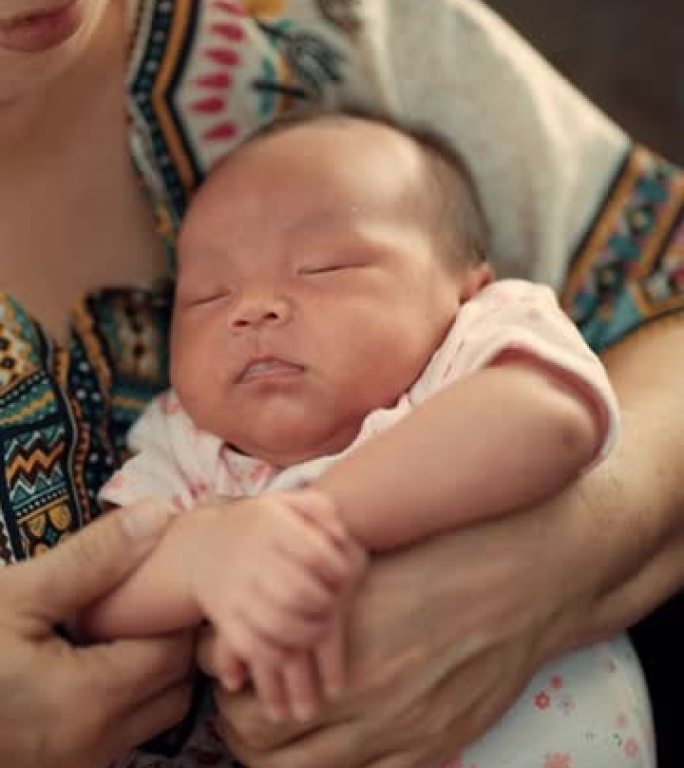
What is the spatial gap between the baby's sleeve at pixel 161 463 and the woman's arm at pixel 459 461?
194 mm

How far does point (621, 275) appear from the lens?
116 centimetres

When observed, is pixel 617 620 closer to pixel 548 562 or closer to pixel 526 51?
pixel 548 562

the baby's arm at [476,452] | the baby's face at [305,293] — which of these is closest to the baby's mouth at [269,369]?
the baby's face at [305,293]

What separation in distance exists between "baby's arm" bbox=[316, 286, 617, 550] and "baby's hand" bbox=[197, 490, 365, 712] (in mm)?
34

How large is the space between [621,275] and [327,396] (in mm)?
314

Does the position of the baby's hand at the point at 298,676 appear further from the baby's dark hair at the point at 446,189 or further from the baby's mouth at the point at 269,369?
the baby's dark hair at the point at 446,189

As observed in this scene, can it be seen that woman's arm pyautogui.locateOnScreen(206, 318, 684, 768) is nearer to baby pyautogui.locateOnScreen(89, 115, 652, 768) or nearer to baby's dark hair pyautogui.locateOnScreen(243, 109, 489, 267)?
baby pyautogui.locateOnScreen(89, 115, 652, 768)

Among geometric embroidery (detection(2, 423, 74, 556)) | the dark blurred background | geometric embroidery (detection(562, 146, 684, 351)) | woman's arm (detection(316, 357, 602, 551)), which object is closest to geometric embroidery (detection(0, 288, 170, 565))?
geometric embroidery (detection(2, 423, 74, 556))

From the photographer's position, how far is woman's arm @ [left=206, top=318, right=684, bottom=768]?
34.6 inches

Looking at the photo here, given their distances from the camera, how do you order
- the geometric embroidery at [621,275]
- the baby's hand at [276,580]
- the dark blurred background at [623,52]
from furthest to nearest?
the dark blurred background at [623,52] → the geometric embroidery at [621,275] → the baby's hand at [276,580]

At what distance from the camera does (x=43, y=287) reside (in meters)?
1.08

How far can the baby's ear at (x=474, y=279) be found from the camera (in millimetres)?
1080

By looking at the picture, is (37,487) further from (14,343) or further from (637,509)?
(637,509)

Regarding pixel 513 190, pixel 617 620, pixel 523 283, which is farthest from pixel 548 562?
pixel 513 190
